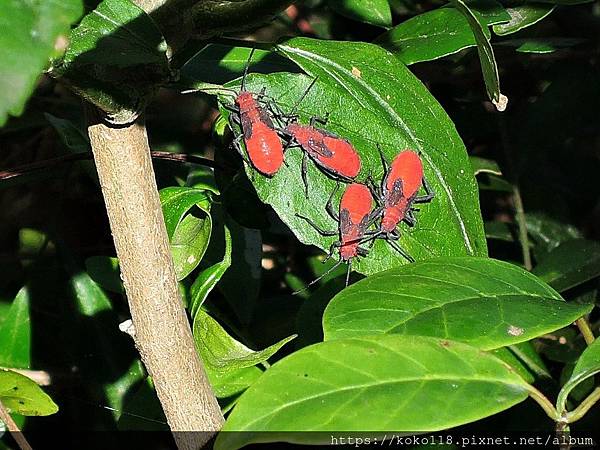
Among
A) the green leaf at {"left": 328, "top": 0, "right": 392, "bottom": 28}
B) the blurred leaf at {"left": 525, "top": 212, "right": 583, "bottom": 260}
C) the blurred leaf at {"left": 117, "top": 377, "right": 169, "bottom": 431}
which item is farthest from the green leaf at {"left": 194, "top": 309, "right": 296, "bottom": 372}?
the blurred leaf at {"left": 525, "top": 212, "right": 583, "bottom": 260}

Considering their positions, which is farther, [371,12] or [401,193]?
[371,12]

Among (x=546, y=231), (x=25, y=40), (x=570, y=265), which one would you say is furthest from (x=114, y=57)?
(x=546, y=231)

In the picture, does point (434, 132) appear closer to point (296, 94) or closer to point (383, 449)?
point (296, 94)

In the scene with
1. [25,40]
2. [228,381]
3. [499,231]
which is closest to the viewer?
[25,40]

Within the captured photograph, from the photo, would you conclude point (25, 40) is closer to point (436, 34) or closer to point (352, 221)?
point (352, 221)

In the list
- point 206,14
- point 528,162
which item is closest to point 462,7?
point 206,14

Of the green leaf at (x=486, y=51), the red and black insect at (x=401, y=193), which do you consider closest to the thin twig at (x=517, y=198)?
the red and black insect at (x=401, y=193)

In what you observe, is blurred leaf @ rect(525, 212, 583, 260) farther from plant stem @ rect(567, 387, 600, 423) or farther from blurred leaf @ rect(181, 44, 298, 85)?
plant stem @ rect(567, 387, 600, 423)
